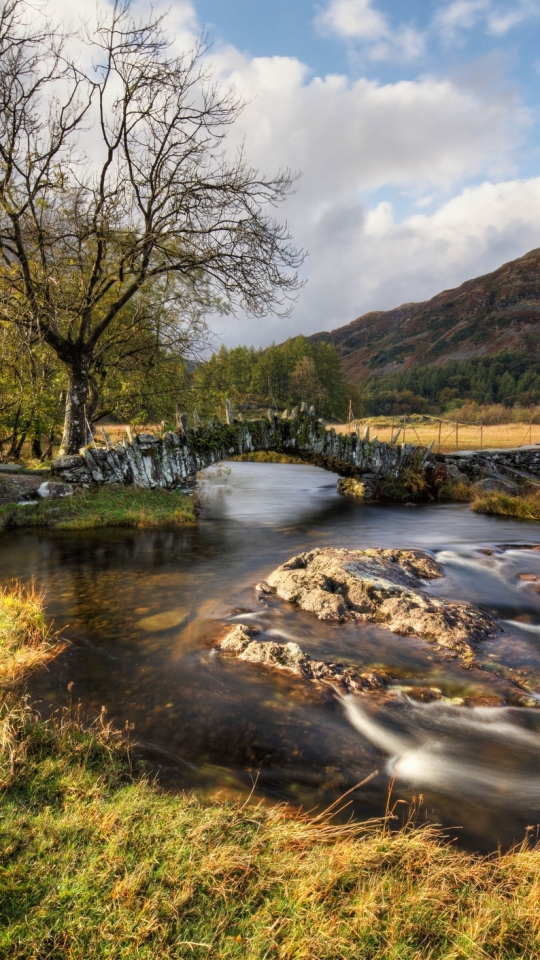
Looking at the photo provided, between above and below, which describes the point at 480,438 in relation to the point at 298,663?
above

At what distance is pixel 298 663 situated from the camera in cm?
639

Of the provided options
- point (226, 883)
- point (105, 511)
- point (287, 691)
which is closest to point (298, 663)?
point (287, 691)

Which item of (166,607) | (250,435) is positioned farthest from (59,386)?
(166,607)

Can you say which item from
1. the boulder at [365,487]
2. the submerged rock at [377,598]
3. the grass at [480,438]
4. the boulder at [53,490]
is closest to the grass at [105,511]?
the boulder at [53,490]

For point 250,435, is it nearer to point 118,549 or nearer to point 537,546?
point 118,549

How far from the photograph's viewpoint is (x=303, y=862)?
3322mm

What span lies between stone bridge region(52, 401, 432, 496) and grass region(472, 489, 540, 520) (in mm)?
4577

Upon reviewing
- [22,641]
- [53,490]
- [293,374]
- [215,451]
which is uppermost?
[293,374]

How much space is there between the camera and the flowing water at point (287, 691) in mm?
4461

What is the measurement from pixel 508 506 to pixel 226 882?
1798 cm

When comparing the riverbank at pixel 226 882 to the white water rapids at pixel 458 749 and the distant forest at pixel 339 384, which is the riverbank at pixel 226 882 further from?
the distant forest at pixel 339 384

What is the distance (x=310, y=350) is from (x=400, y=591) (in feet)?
289

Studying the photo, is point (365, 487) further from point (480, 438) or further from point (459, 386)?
point (459, 386)

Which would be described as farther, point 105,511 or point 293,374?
point 293,374
